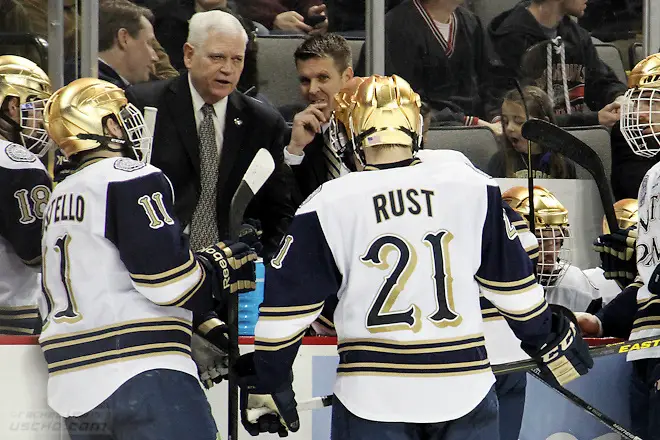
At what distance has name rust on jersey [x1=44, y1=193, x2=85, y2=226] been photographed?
244 centimetres

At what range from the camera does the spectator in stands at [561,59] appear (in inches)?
148

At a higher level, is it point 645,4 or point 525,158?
point 645,4

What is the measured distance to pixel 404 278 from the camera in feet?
7.47

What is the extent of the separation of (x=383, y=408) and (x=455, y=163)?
0.50m

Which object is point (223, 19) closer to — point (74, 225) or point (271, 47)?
point (271, 47)

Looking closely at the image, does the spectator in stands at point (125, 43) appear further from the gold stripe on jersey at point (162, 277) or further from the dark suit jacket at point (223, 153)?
the gold stripe on jersey at point (162, 277)

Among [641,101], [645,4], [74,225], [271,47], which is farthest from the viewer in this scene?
[645,4]

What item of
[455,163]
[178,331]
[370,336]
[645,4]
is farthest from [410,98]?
[645,4]

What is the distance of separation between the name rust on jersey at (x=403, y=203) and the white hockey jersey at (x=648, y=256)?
34.4 inches

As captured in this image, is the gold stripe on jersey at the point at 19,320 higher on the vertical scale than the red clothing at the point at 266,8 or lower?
lower

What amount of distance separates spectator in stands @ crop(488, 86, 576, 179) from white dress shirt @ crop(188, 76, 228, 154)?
2.86 ft

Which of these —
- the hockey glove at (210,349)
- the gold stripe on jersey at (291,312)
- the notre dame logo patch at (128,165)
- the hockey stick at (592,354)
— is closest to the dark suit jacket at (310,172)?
the hockey glove at (210,349)

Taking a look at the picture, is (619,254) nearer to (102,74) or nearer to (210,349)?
(210,349)

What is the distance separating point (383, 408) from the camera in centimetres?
230
